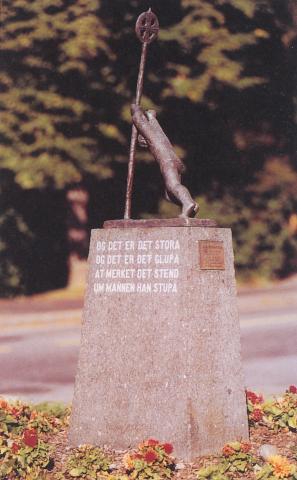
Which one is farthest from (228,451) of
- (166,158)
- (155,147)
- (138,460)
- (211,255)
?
(155,147)

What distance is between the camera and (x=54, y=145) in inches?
527

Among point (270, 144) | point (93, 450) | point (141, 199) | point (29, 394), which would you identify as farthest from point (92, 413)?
point (270, 144)

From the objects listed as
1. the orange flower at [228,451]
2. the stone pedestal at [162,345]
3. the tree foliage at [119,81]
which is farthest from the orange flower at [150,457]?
the tree foliage at [119,81]

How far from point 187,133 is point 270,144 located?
1.99m

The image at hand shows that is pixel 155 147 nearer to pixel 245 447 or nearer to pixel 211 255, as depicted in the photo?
pixel 211 255

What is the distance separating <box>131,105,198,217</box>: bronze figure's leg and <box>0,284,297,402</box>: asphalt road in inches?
131

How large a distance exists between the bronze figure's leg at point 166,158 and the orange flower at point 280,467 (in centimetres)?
185

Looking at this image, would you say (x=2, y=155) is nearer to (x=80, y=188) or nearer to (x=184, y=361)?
(x=80, y=188)

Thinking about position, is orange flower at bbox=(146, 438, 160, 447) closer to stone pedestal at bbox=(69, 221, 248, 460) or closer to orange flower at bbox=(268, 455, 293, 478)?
stone pedestal at bbox=(69, 221, 248, 460)

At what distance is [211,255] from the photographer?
5.71 m

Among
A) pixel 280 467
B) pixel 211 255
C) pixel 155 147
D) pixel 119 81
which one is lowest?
pixel 280 467

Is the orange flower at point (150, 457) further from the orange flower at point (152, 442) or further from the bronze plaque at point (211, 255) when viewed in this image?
the bronze plaque at point (211, 255)

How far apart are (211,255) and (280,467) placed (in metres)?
1.59

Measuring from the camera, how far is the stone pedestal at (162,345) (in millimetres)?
5500
